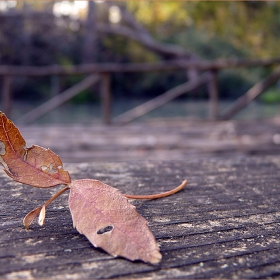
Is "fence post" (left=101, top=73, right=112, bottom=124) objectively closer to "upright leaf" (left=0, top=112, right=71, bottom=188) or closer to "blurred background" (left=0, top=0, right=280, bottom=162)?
"blurred background" (left=0, top=0, right=280, bottom=162)

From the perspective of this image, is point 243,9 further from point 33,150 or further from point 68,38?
point 68,38

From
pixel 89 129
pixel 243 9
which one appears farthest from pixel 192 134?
pixel 243 9

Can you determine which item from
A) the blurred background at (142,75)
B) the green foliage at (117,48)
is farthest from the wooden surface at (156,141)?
the green foliage at (117,48)

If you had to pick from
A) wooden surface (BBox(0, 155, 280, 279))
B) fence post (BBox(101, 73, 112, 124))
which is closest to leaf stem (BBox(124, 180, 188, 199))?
wooden surface (BBox(0, 155, 280, 279))

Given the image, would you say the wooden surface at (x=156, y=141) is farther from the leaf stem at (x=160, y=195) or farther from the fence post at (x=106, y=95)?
the leaf stem at (x=160, y=195)

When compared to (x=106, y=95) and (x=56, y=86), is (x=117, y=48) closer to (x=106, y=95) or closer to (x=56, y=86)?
(x=56, y=86)

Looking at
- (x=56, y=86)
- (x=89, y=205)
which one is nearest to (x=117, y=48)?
(x=56, y=86)
